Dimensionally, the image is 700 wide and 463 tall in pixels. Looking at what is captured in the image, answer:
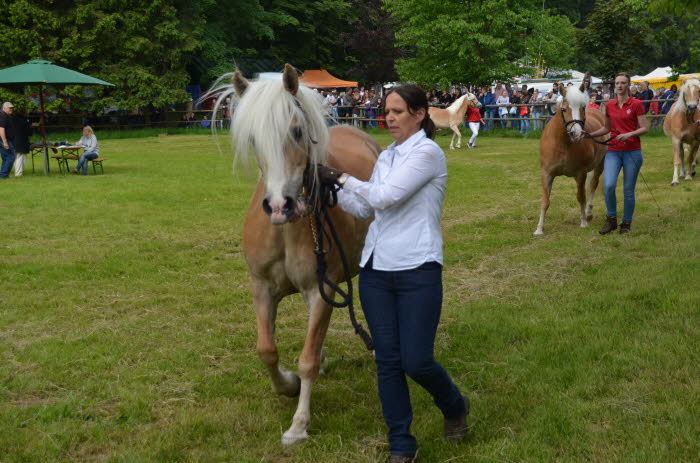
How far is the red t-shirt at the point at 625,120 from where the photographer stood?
8852mm

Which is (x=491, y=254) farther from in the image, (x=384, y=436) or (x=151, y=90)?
(x=151, y=90)

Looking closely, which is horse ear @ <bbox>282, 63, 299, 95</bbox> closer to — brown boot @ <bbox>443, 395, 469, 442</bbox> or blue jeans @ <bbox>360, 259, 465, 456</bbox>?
blue jeans @ <bbox>360, 259, 465, 456</bbox>

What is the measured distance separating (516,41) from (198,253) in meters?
30.3

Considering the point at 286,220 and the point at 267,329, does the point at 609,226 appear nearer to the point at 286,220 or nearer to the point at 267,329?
the point at 267,329

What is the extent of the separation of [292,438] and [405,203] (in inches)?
60.9

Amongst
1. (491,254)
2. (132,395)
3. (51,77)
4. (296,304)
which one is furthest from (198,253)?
(51,77)

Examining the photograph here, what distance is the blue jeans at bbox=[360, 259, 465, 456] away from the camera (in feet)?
11.2

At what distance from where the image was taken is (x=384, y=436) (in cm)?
401

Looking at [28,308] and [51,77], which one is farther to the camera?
[51,77]

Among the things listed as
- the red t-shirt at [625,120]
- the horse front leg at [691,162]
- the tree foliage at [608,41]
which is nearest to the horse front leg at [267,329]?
the red t-shirt at [625,120]

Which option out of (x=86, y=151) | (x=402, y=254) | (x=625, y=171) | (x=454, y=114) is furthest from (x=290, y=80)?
(x=454, y=114)

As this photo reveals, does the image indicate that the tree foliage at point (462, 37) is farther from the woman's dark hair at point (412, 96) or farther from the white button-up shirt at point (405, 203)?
the white button-up shirt at point (405, 203)

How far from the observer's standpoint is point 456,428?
3.89 metres

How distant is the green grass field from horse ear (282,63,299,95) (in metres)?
0.59
